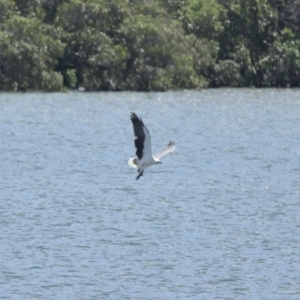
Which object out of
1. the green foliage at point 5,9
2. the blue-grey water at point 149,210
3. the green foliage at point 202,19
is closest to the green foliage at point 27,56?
the green foliage at point 5,9

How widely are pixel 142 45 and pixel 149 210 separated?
27.0 m

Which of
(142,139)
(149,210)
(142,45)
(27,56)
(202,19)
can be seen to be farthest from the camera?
(202,19)

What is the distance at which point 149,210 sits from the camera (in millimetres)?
20250

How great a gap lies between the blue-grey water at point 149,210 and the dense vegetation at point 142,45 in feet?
23.5

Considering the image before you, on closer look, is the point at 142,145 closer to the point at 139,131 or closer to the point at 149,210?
the point at 139,131

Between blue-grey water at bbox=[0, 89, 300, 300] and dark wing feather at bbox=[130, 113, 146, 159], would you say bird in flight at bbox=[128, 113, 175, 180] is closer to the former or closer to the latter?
dark wing feather at bbox=[130, 113, 146, 159]

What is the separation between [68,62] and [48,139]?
16092 mm

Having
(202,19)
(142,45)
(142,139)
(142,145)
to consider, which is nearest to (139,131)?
(142,139)

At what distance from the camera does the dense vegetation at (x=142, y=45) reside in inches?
1785

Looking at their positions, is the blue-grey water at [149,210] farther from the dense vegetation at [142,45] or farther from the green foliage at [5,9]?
the green foliage at [5,9]

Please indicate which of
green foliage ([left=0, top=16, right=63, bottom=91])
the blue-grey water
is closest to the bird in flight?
the blue-grey water

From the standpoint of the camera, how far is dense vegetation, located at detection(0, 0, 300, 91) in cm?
4534

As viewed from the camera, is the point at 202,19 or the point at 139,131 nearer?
the point at 139,131

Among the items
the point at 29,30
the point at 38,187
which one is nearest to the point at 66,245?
the point at 38,187
